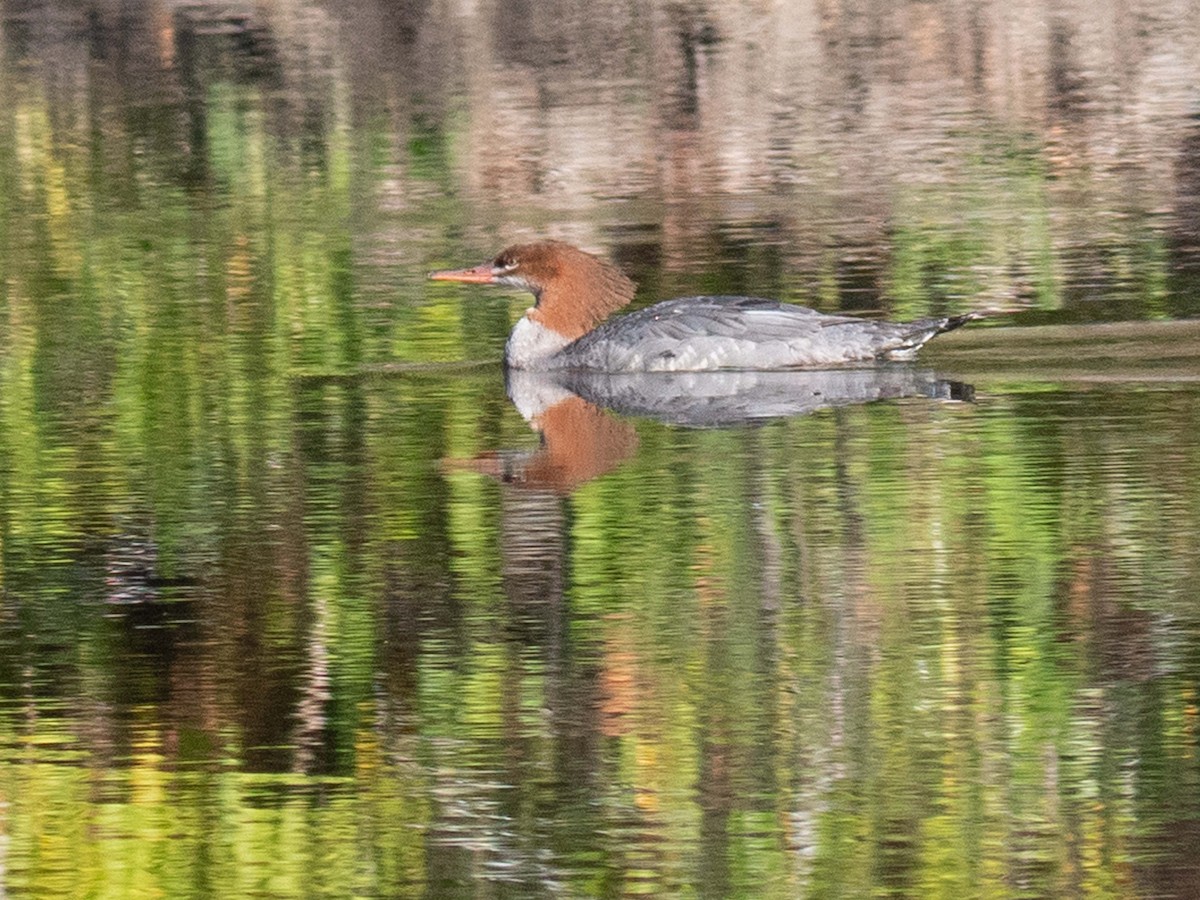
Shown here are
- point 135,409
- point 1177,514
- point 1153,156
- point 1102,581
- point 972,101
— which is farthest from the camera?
point 972,101

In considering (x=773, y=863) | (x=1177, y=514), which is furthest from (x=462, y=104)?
(x=773, y=863)

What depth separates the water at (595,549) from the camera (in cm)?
517

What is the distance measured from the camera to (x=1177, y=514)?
24.6 feet

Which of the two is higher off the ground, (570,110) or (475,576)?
(570,110)

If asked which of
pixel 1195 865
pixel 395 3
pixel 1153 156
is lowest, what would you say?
pixel 1195 865

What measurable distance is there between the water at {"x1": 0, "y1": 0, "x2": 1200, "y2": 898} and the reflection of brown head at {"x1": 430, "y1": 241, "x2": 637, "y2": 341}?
1.19ft

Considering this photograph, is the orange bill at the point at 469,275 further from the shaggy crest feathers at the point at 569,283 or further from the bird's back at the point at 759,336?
the bird's back at the point at 759,336

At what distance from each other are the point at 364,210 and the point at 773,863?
10881 mm

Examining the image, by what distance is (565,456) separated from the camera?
8.92 metres

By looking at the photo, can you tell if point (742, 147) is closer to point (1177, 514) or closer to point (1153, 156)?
point (1153, 156)

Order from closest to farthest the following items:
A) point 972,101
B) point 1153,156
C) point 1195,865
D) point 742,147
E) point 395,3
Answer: point 1195,865
point 1153,156
point 742,147
point 972,101
point 395,3

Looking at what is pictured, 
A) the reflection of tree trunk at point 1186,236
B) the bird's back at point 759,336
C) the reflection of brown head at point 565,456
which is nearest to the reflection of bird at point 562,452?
the reflection of brown head at point 565,456

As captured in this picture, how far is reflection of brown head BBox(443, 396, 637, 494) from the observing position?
27.9 ft

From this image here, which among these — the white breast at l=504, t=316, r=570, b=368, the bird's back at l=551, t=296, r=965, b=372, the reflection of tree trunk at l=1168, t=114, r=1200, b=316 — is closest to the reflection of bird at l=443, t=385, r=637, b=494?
the bird's back at l=551, t=296, r=965, b=372
